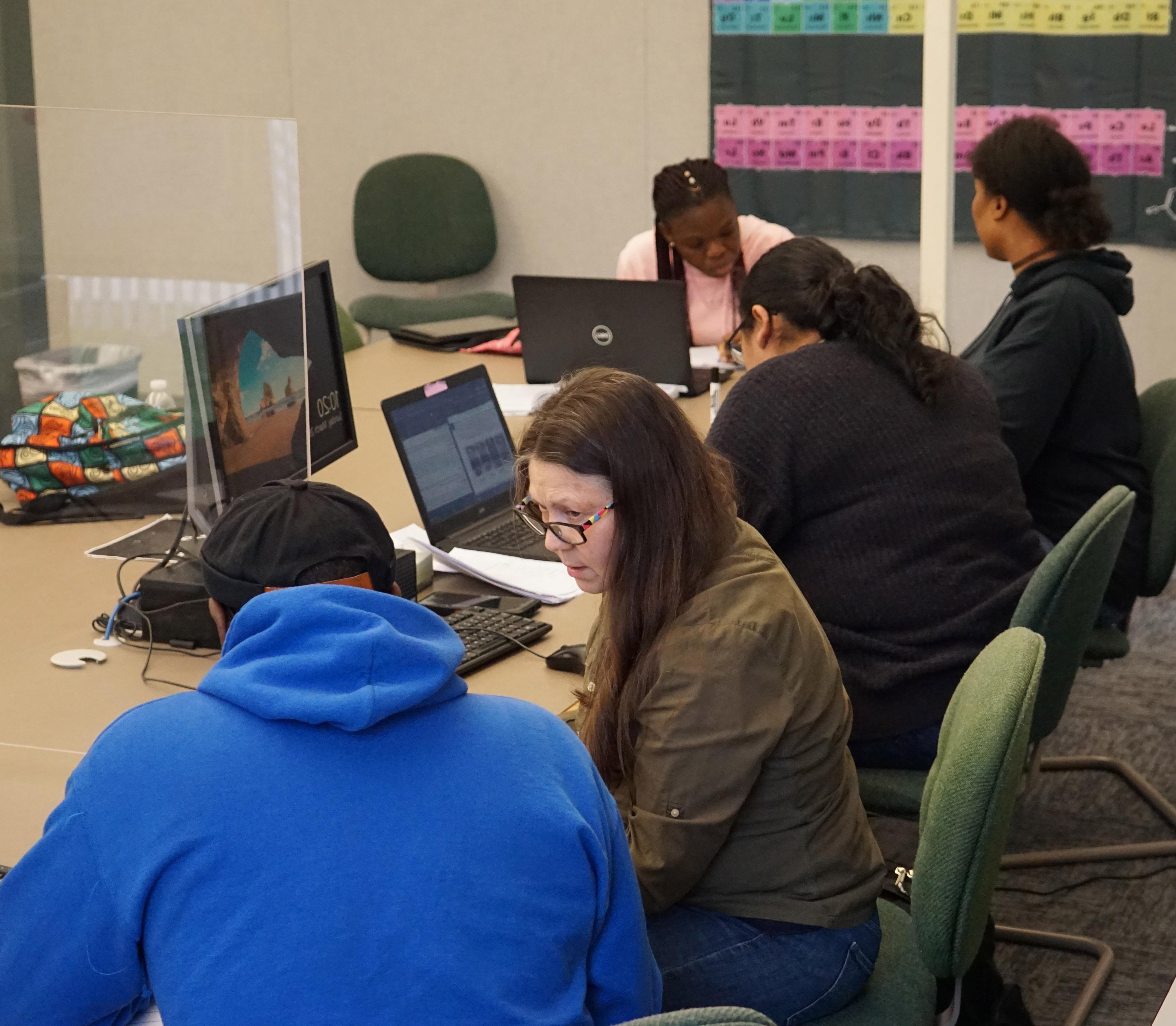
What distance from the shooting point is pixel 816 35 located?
4.51m

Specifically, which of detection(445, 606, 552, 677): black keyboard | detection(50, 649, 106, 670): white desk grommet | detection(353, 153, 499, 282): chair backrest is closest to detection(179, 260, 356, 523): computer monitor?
detection(50, 649, 106, 670): white desk grommet

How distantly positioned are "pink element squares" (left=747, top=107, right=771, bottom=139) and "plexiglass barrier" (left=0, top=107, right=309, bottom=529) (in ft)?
9.32

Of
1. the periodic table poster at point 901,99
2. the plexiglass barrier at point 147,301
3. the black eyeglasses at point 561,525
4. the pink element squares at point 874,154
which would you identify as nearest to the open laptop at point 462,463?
the plexiglass barrier at point 147,301

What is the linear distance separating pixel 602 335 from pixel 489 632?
4.97 ft

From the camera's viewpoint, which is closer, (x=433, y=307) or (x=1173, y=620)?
(x=1173, y=620)

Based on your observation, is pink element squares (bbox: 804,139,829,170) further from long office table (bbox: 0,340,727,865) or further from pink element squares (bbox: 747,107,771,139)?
→ long office table (bbox: 0,340,727,865)

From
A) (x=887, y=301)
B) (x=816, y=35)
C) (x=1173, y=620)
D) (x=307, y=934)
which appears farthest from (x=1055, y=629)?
(x=816, y=35)

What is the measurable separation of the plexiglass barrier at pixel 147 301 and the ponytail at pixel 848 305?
752mm

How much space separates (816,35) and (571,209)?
1073mm

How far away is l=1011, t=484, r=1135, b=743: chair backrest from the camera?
1.80 m

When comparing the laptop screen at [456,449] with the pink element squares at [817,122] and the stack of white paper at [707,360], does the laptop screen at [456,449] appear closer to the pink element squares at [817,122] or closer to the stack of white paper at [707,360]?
the stack of white paper at [707,360]

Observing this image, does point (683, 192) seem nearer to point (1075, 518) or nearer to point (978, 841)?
point (1075, 518)

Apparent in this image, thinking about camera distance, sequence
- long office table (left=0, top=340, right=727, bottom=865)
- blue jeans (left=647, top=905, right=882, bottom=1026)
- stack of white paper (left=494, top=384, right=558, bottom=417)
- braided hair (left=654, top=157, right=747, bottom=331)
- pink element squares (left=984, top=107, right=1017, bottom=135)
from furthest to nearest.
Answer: pink element squares (left=984, top=107, right=1017, bottom=135)
braided hair (left=654, top=157, right=747, bottom=331)
stack of white paper (left=494, top=384, right=558, bottom=417)
long office table (left=0, top=340, right=727, bottom=865)
blue jeans (left=647, top=905, right=882, bottom=1026)

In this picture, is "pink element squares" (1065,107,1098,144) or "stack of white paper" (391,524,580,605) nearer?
"stack of white paper" (391,524,580,605)
